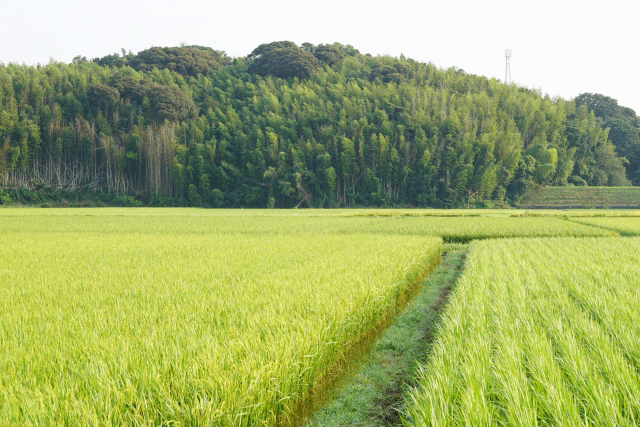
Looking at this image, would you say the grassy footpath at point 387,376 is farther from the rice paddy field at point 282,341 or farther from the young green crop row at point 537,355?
the young green crop row at point 537,355

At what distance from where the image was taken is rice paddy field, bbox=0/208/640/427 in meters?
Result: 1.86

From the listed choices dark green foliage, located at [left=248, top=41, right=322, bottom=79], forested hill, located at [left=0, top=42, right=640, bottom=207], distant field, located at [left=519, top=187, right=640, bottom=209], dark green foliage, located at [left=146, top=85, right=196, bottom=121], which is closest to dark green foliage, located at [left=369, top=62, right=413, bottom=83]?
forested hill, located at [left=0, top=42, right=640, bottom=207]

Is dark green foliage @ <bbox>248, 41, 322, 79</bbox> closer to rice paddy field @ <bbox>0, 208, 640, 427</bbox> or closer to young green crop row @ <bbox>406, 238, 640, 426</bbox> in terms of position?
rice paddy field @ <bbox>0, 208, 640, 427</bbox>

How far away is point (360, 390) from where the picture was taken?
123 inches

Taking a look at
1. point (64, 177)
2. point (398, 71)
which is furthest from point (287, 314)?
point (398, 71)

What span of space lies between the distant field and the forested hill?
163 centimetres

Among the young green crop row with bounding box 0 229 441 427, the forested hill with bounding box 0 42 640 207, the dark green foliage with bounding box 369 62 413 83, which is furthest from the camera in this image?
the dark green foliage with bounding box 369 62 413 83

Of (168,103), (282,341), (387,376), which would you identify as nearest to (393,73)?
(168,103)

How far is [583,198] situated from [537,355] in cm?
4778

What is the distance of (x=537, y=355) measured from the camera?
242 centimetres

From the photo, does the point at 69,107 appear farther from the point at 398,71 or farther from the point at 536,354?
the point at 536,354

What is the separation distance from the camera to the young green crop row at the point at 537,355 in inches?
73.1

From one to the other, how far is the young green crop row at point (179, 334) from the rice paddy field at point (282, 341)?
0.05 ft

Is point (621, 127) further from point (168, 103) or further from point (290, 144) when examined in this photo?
point (168, 103)
